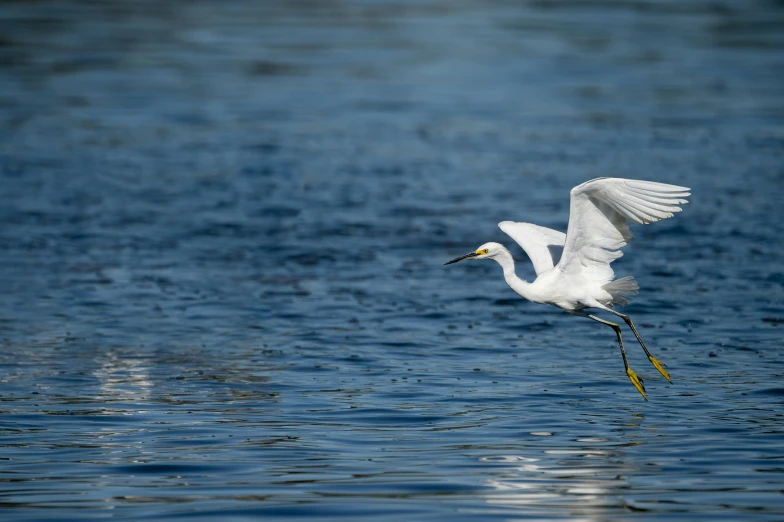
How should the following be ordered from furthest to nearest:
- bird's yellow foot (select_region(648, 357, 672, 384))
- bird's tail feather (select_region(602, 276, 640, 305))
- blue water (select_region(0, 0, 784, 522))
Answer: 1. bird's tail feather (select_region(602, 276, 640, 305))
2. bird's yellow foot (select_region(648, 357, 672, 384))
3. blue water (select_region(0, 0, 784, 522))

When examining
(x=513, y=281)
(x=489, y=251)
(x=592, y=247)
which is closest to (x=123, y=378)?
(x=489, y=251)

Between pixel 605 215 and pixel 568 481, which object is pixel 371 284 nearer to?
pixel 605 215

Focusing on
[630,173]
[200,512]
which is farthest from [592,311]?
[200,512]

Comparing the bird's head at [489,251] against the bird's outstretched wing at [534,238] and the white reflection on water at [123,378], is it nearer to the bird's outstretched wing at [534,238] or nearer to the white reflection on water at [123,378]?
the bird's outstretched wing at [534,238]

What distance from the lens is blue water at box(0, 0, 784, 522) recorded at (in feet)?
28.5

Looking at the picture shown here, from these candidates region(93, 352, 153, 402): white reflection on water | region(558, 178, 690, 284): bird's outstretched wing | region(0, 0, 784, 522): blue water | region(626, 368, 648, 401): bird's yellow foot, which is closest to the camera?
region(0, 0, 784, 522): blue water

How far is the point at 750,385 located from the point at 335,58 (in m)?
23.1

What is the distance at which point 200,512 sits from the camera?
25.7ft

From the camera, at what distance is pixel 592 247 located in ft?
35.9

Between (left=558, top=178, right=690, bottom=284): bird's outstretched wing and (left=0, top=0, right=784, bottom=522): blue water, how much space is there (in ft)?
3.72

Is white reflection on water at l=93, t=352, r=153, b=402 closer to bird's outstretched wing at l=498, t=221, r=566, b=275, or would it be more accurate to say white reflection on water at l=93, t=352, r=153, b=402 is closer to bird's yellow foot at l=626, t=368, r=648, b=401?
bird's outstretched wing at l=498, t=221, r=566, b=275

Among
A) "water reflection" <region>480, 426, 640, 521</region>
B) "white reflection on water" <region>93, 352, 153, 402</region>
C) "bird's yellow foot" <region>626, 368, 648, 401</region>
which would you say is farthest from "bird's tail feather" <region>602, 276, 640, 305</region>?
"white reflection on water" <region>93, 352, 153, 402</region>

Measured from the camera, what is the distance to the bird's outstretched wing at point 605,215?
988 cm

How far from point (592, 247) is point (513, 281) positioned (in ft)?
2.70
